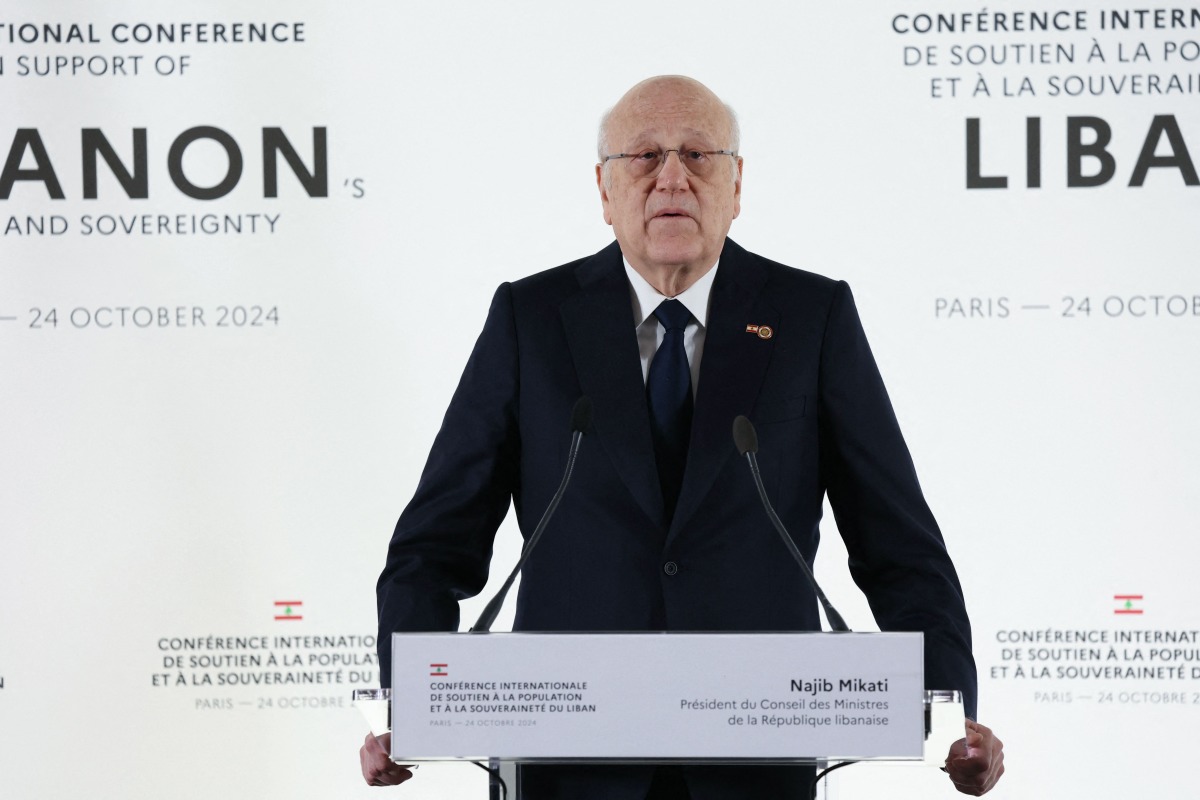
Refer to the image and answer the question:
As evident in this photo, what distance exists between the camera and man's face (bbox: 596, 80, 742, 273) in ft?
6.40

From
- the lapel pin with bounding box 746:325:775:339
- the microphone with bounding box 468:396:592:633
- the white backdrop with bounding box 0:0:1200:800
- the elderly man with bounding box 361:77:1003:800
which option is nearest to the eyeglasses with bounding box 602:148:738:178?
the elderly man with bounding box 361:77:1003:800

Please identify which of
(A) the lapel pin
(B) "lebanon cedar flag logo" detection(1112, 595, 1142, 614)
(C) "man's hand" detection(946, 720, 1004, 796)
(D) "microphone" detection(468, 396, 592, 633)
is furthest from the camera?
(B) "lebanon cedar flag logo" detection(1112, 595, 1142, 614)

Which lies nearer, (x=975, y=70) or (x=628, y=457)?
(x=628, y=457)

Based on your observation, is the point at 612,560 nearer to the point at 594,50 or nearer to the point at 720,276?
the point at 720,276

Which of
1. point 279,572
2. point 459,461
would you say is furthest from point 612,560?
point 279,572

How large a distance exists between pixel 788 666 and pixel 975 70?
242 centimetres

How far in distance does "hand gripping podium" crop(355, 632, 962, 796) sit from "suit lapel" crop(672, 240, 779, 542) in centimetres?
43

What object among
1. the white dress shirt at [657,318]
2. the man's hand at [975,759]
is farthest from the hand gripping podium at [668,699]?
the white dress shirt at [657,318]

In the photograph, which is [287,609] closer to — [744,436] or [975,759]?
[744,436]

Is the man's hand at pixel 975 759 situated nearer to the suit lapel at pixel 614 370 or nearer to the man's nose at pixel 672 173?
the suit lapel at pixel 614 370

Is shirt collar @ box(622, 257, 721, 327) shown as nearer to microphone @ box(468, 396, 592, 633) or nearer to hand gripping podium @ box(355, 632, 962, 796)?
microphone @ box(468, 396, 592, 633)

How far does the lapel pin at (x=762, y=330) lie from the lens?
1.89 meters

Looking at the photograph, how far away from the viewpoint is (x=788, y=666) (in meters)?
1.31

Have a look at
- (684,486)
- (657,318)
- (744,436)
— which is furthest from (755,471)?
(657,318)
